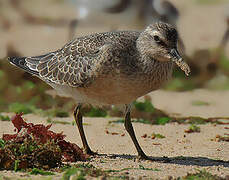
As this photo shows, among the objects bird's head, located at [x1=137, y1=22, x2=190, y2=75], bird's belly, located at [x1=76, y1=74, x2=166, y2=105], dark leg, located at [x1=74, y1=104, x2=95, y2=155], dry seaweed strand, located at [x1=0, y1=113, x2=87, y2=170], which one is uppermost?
bird's head, located at [x1=137, y1=22, x2=190, y2=75]

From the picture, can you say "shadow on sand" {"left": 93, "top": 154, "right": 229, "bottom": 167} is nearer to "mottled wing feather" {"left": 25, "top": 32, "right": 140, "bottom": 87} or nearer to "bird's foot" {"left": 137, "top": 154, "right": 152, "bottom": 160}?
"bird's foot" {"left": 137, "top": 154, "right": 152, "bottom": 160}

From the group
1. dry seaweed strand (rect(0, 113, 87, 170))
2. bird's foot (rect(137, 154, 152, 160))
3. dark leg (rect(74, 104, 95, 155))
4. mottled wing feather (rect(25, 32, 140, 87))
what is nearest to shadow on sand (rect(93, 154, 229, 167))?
bird's foot (rect(137, 154, 152, 160))

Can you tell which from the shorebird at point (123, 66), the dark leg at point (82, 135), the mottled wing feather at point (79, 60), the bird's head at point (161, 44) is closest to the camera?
the bird's head at point (161, 44)

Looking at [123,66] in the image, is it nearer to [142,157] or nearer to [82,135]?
[142,157]

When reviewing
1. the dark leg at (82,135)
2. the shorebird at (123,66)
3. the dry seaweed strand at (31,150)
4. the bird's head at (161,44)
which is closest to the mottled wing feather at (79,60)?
the shorebird at (123,66)

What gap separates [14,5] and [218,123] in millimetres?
14074

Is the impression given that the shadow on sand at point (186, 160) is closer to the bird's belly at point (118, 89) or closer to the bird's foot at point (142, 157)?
the bird's foot at point (142, 157)

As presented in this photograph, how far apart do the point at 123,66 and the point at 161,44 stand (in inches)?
19.2

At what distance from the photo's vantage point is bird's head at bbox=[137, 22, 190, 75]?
5.89 m

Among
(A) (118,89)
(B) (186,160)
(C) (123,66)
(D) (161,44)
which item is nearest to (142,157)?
(B) (186,160)

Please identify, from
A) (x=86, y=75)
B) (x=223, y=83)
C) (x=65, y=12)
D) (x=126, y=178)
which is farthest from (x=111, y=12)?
(x=126, y=178)

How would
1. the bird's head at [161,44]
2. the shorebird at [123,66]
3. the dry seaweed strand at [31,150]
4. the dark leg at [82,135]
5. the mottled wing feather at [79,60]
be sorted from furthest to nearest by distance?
1. the dark leg at [82,135]
2. the mottled wing feather at [79,60]
3. the shorebird at [123,66]
4. the bird's head at [161,44]
5. the dry seaweed strand at [31,150]

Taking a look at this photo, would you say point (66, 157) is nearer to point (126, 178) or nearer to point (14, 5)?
point (126, 178)

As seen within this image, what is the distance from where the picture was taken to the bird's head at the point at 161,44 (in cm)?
589
